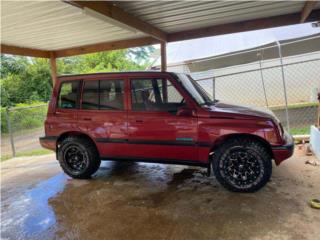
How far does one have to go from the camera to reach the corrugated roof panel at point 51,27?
4.11 metres

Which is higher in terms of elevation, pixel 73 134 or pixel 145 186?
pixel 73 134

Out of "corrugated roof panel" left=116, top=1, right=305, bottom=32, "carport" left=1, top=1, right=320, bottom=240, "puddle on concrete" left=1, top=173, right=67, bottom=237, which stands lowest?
"puddle on concrete" left=1, top=173, right=67, bottom=237

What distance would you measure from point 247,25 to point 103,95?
3299 mm

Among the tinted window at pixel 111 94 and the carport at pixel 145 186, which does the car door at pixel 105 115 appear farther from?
the carport at pixel 145 186

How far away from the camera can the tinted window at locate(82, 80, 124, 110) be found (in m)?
4.12

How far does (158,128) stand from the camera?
3871mm

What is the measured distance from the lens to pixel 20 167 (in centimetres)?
593

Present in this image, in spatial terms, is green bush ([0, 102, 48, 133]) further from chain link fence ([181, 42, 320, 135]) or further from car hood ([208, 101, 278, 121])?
car hood ([208, 101, 278, 121])

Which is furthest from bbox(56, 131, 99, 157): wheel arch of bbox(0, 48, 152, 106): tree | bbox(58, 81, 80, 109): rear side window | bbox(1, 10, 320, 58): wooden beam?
bbox(0, 48, 152, 106): tree

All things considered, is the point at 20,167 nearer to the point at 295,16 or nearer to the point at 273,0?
the point at 273,0

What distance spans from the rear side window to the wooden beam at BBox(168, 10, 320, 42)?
2.84 metres

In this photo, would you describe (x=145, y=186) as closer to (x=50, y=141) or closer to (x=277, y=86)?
(x=50, y=141)

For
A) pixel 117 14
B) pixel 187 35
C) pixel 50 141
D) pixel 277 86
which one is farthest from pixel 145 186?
pixel 277 86

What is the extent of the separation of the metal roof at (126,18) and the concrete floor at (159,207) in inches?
105
